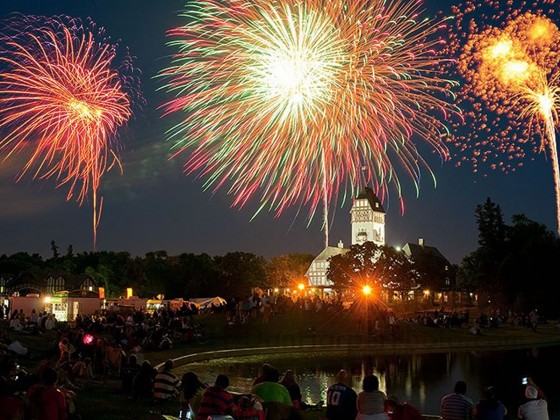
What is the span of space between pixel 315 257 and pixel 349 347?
129445 millimetres

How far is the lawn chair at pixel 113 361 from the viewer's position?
873 inches

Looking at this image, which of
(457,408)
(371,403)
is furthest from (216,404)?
(457,408)

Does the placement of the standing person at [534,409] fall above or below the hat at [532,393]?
below

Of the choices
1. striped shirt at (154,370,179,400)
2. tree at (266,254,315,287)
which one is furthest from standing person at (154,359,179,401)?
tree at (266,254,315,287)

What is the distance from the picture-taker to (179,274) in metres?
104

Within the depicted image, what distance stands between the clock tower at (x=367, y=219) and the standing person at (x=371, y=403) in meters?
166

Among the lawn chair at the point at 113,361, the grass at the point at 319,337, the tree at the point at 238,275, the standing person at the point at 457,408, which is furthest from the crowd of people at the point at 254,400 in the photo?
the tree at the point at 238,275

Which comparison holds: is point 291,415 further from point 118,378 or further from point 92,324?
point 92,324

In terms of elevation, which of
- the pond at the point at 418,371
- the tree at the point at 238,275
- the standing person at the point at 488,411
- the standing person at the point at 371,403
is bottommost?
the pond at the point at 418,371

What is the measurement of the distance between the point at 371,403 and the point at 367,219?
171m

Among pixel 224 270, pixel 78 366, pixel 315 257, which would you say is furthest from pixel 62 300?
pixel 315 257

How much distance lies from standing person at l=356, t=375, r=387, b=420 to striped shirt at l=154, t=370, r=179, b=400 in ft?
20.3

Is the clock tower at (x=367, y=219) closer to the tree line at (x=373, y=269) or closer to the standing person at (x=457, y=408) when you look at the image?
the tree line at (x=373, y=269)

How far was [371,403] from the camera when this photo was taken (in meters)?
10.6
